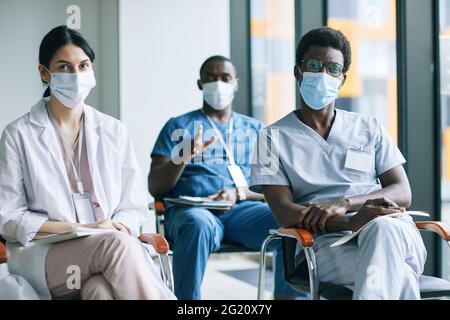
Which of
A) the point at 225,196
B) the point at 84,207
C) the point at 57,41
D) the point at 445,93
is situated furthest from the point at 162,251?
the point at 445,93

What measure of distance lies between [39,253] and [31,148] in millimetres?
366

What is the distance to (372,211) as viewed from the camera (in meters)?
2.04

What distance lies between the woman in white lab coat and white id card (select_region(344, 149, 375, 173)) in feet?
2.40

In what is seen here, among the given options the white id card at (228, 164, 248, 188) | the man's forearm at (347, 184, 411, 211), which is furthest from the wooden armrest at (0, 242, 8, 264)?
the white id card at (228, 164, 248, 188)

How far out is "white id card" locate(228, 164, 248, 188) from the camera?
10.1 ft

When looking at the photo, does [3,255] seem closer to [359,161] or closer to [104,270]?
[104,270]

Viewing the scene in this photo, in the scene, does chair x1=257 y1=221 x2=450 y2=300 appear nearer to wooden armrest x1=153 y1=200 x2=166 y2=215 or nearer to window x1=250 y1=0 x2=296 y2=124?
wooden armrest x1=153 y1=200 x2=166 y2=215

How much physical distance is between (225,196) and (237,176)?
162 millimetres

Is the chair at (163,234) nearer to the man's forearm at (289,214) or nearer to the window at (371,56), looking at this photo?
the man's forearm at (289,214)

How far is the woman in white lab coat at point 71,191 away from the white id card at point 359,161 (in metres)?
0.73

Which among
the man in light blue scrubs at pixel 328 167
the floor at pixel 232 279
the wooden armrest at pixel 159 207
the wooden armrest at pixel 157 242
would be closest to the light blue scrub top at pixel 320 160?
the man in light blue scrubs at pixel 328 167

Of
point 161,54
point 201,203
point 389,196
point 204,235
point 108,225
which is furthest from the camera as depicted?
point 161,54

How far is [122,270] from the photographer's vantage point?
1.76m
